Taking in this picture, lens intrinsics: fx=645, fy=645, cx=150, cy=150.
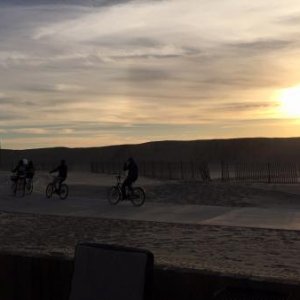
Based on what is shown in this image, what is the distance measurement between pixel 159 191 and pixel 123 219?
12.6 metres

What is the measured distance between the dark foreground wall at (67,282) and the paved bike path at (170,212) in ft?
34.6

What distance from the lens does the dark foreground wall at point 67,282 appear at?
4.69 metres

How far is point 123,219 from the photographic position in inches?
708

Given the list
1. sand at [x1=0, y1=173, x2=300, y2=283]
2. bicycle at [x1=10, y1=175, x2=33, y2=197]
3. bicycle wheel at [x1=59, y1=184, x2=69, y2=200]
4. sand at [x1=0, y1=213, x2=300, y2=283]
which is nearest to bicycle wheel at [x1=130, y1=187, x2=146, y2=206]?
sand at [x1=0, y1=173, x2=300, y2=283]

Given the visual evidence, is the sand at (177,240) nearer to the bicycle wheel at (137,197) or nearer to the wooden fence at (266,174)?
the bicycle wheel at (137,197)

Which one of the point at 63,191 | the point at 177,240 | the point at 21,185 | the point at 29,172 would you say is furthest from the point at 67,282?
the point at 29,172

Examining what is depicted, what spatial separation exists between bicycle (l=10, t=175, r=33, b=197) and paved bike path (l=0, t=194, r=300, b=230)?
254 centimetres

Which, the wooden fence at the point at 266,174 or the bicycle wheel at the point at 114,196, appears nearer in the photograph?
the bicycle wheel at the point at 114,196

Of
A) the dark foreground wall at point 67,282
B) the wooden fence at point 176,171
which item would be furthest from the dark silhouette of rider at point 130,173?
the wooden fence at point 176,171

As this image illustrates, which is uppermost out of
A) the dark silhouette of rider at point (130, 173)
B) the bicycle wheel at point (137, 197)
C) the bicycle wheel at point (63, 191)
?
the dark silhouette of rider at point (130, 173)

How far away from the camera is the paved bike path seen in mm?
17016

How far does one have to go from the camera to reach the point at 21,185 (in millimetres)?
27625

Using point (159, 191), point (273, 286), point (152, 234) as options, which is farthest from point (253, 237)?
point (159, 191)

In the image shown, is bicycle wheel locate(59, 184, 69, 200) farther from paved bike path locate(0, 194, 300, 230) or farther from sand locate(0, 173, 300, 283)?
sand locate(0, 173, 300, 283)
